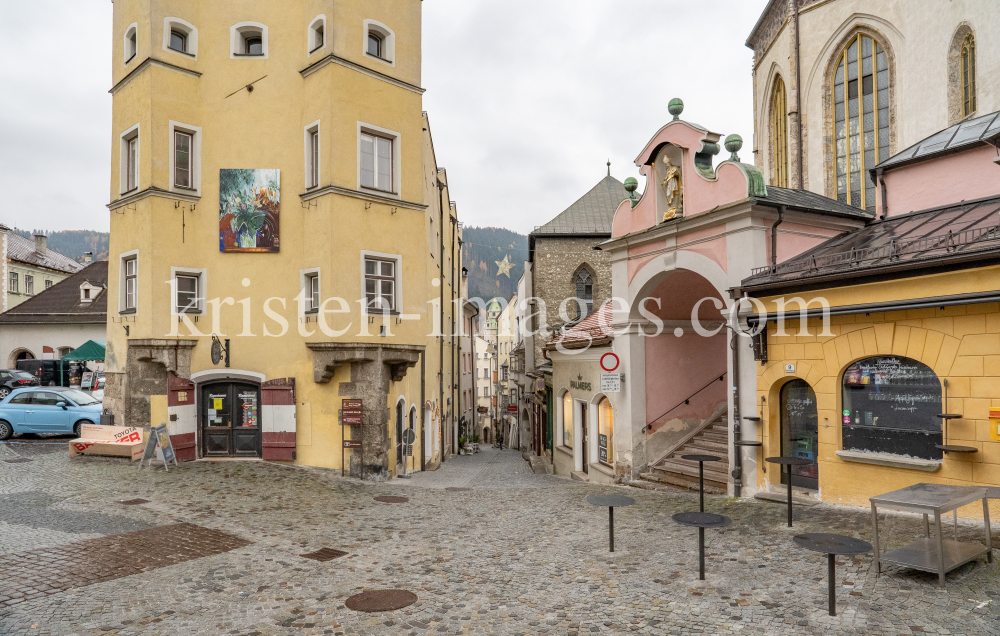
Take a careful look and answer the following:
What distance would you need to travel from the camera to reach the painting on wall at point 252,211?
17141 mm

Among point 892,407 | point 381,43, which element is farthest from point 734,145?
point 381,43

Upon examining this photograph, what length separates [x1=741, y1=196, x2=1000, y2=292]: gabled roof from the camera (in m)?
9.34

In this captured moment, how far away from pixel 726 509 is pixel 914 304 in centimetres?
472

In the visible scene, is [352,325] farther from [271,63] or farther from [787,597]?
[787,597]

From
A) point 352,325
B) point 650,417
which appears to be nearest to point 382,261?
point 352,325

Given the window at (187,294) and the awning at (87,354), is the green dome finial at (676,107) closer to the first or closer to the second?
the window at (187,294)

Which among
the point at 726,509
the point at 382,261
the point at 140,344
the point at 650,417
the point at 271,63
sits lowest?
the point at 726,509

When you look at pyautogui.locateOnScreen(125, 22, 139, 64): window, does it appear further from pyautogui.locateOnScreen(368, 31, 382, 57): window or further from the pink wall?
the pink wall

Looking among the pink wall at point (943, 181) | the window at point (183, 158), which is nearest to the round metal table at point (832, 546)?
the pink wall at point (943, 181)

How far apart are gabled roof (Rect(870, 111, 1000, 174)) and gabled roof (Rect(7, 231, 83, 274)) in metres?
52.1

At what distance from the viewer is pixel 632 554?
8.98 metres

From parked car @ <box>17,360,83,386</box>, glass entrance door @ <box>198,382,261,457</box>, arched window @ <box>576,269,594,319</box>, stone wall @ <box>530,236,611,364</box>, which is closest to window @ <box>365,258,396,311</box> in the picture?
glass entrance door @ <box>198,382,261,457</box>

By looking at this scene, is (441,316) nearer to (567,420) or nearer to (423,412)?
(423,412)

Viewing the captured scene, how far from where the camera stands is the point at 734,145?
13.6m
